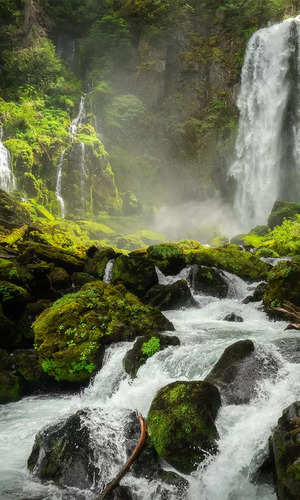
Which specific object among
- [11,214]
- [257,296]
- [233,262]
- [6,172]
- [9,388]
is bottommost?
[9,388]

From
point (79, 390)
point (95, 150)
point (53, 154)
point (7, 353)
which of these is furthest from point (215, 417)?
point (95, 150)

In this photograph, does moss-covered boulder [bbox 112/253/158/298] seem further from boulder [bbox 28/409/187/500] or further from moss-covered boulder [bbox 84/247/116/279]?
boulder [bbox 28/409/187/500]

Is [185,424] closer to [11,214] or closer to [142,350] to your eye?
[142,350]

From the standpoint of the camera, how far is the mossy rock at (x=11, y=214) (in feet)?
50.8

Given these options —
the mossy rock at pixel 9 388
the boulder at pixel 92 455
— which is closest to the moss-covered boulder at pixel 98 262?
the mossy rock at pixel 9 388

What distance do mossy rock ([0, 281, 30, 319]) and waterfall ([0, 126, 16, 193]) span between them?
16271 mm

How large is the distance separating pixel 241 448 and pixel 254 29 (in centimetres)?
3243

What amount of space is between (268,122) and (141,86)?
12.3m

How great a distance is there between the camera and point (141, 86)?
3144 centimetres

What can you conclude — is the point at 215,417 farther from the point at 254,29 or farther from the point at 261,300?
the point at 254,29

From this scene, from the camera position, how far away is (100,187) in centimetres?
2745

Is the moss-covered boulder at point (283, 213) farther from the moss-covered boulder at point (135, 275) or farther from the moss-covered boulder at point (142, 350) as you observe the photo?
the moss-covered boulder at point (142, 350)

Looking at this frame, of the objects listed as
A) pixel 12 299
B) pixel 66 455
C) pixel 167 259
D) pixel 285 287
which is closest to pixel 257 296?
pixel 285 287

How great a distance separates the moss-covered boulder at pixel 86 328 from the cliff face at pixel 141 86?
19.4 metres
